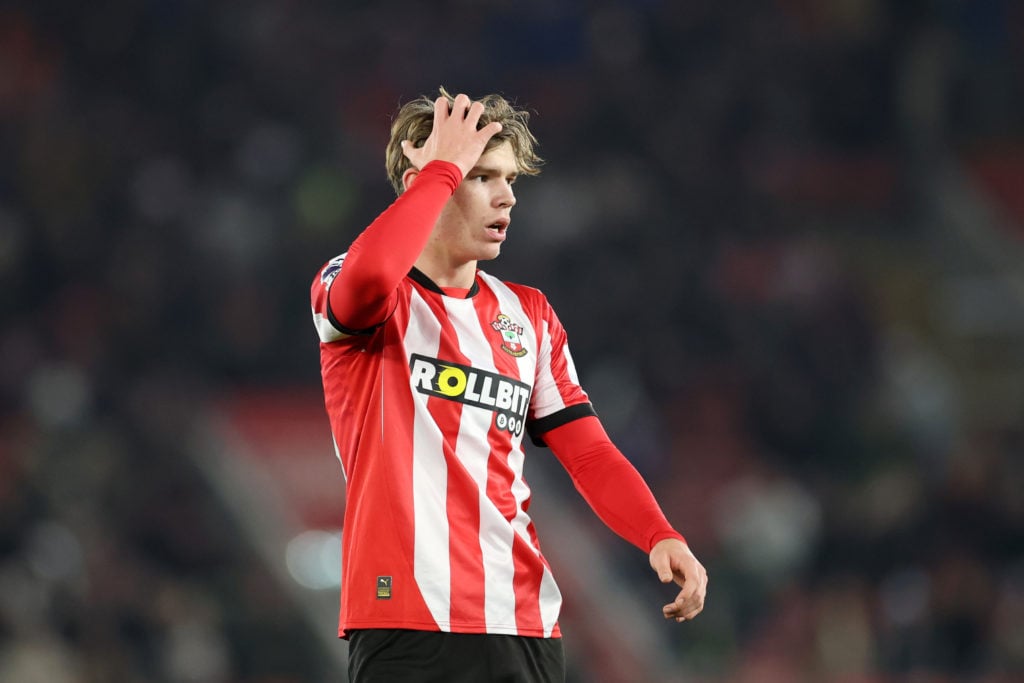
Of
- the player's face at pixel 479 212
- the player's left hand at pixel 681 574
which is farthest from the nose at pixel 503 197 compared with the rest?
the player's left hand at pixel 681 574

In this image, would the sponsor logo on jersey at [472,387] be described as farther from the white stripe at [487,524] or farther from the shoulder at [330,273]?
the shoulder at [330,273]

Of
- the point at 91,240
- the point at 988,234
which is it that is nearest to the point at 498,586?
the point at 91,240

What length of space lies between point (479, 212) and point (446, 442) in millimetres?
518

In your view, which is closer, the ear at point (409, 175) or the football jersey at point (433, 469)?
the football jersey at point (433, 469)

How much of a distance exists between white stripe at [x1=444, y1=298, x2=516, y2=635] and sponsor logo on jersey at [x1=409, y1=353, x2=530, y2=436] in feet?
0.07

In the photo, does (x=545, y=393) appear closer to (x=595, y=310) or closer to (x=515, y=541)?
(x=515, y=541)

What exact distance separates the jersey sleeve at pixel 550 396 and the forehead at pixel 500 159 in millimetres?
389

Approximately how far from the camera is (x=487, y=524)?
2.62 m

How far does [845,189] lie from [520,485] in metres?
8.98

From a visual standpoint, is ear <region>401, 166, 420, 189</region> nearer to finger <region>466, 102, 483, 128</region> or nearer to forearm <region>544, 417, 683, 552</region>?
finger <region>466, 102, 483, 128</region>

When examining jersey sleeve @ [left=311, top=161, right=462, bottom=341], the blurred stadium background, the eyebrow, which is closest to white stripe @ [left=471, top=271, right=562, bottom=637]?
the eyebrow

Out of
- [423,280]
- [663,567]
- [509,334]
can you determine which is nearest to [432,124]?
[423,280]

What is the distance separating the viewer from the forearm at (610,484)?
107 inches

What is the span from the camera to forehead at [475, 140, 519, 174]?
276 cm
